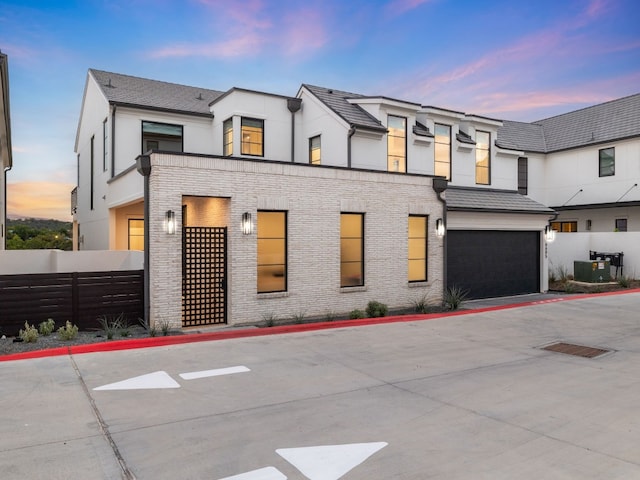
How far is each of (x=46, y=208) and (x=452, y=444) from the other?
191 ft

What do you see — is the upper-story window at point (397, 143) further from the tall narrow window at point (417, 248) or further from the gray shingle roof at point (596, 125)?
the gray shingle roof at point (596, 125)

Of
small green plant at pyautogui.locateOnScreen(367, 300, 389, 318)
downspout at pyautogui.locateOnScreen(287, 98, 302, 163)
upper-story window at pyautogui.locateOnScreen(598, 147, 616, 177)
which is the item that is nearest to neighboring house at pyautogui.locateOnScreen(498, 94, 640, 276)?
upper-story window at pyautogui.locateOnScreen(598, 147, 616, 177)

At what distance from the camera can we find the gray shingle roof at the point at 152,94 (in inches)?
728

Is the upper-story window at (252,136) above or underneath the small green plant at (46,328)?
above

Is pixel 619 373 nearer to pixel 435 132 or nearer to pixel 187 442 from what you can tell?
pixel 187 442

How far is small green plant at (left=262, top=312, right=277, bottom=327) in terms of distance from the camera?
470 inches

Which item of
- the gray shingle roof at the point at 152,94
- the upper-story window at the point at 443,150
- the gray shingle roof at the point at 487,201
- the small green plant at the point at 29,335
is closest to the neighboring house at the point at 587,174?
the gray shingle roof at the point at 487,201

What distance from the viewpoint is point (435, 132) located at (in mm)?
19016

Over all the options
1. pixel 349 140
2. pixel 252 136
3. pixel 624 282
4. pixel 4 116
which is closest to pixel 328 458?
pixel 349 140

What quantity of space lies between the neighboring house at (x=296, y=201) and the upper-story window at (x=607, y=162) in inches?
361

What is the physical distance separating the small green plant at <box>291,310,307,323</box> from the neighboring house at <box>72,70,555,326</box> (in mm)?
119

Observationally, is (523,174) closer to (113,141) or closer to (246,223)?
(246,223)

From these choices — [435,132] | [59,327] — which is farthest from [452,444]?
[435,132]

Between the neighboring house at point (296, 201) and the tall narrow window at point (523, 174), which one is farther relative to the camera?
the tall narrow window at point (523, 174)
